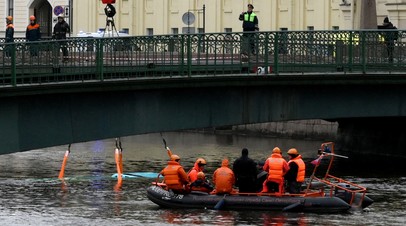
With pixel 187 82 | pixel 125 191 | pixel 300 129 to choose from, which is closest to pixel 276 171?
pixel 187 82

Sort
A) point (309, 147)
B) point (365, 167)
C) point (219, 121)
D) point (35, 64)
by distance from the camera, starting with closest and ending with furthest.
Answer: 1. point (35, 64)
2. point (219, 121)
3. point (365, 167)
4. point (309, 147)

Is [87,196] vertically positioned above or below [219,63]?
below

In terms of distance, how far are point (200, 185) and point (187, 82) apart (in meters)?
3.30

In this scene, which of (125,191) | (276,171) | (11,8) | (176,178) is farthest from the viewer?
(11,8)

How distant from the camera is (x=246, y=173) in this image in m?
49.4

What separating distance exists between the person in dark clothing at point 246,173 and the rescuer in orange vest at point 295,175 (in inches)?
34.9

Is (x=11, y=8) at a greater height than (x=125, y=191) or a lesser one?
greater

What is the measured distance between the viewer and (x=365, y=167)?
65000mm

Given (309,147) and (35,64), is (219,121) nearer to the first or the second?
(35,64)

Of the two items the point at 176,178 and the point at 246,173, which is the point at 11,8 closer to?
the point at 176,178

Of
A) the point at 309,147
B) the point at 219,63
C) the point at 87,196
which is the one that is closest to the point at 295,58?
the point at 219,63

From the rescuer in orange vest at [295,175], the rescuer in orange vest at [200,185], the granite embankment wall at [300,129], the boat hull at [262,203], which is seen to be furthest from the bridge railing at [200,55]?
the granite embankment wall at [300,129]

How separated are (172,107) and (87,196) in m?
3.94

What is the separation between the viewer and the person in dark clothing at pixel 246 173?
49312 mm
